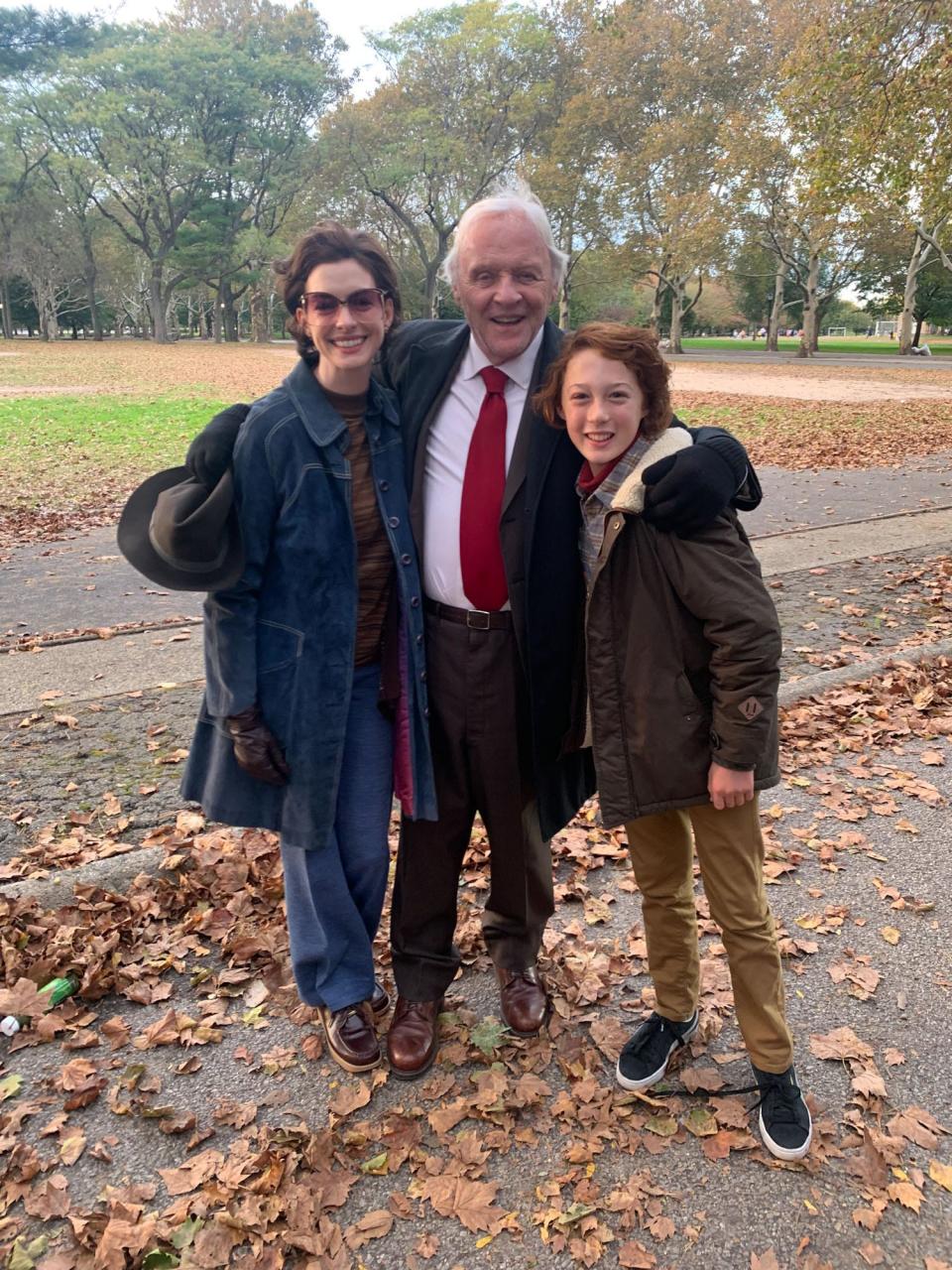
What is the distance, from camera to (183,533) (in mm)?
2180

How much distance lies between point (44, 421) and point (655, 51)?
37.8 metres

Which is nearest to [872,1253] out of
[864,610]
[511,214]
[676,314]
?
[511,214]

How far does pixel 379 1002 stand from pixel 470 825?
0.71 m

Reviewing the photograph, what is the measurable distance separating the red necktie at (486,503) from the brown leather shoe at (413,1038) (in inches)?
52.7

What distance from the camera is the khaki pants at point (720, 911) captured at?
2.38 m

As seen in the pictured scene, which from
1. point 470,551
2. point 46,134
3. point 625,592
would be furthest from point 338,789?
point 46,134

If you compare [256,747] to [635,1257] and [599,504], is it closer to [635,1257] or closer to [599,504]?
[599,504]

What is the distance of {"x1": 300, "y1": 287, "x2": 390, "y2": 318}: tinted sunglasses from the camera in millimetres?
2316

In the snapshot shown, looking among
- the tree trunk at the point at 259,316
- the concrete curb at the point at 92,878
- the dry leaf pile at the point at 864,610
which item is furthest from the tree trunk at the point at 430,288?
the concrete curb at the point at 92,878

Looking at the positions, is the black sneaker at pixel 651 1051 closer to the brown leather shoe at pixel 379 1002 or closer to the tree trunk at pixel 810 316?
the brown leather shoe at pixel 379 1002

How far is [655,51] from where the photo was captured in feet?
→ 142

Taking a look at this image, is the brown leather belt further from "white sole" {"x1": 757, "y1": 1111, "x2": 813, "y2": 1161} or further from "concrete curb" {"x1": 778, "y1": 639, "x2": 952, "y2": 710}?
"concrete curb" {"x1": 778, "y1": 639, "x2": 952, "y2": 710}

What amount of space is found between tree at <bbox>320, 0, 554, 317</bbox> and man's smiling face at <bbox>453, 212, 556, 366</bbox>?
161 ft

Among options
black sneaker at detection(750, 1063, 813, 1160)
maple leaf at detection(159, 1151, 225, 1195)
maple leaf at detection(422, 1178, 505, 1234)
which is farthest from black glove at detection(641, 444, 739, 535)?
maple leaf at detection(159, 1151, 225, 1195)
